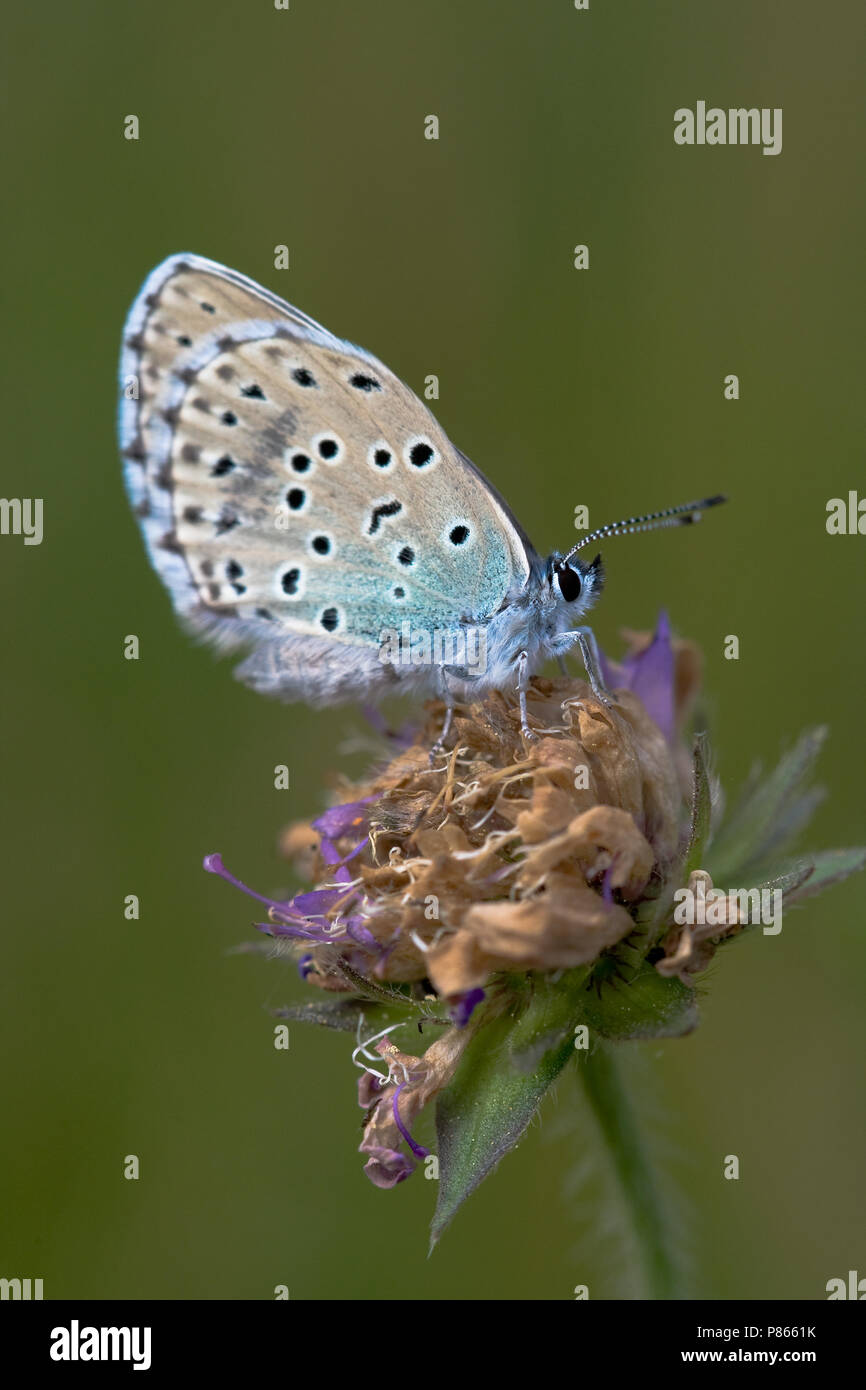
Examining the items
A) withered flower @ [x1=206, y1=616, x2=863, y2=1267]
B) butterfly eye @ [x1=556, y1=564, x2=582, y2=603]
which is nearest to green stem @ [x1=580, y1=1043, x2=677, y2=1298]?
withered flower @ [x1=206, y1=616, x2=863, y2=1267]

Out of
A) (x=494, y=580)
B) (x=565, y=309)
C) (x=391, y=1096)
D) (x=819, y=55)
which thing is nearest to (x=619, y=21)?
(x=819, y=55)

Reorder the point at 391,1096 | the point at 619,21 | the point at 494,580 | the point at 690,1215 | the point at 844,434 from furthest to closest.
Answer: the point at 619,21 → the point at 844,434 → the point at 690,1215 → the point at 494,580 → the point at 391,1096

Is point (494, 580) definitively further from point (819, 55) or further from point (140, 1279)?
point (819, 55)

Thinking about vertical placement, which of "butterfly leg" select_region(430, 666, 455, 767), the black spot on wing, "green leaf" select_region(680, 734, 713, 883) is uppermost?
the black spot on wing

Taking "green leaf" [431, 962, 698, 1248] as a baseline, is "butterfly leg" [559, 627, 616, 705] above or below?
above

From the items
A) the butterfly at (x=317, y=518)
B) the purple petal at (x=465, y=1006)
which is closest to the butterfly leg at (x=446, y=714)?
the butterfly at (x=317, y=518)

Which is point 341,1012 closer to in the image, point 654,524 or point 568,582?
point 568,582

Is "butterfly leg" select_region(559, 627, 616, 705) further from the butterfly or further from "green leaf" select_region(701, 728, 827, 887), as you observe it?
"green leaf" select_region(701, 728, 827, 887)
